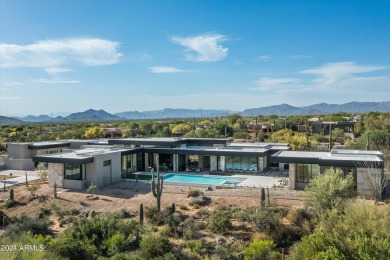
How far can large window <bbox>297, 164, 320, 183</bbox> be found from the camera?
88.3 ft

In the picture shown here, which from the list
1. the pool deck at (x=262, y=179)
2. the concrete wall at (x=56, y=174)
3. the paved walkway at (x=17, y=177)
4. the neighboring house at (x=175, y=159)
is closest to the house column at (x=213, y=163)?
the neighboring house at (x=175, y=159)

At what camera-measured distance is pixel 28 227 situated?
63.5 ft

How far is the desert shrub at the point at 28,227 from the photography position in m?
18.9

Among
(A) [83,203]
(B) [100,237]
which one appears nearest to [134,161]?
(A) [83,203]

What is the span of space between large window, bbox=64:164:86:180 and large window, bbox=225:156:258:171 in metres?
13.4

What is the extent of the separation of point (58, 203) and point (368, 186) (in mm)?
21001

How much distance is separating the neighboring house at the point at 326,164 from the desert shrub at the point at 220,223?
351 inches

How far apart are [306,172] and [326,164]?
203 cm

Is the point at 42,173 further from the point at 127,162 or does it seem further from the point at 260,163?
the point at 260,163

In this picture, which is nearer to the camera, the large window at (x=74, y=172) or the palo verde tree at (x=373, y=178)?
the palo verde tree at (x=373, y=178)

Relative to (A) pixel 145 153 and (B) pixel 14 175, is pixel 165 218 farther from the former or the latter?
(B) pixel 14 175

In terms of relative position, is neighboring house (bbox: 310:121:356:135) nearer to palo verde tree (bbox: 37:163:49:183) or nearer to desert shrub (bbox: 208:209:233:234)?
palo verde tree (bbox: 37:163:49:183)

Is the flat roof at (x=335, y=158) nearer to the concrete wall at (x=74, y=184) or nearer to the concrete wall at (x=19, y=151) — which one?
the concrete wall at (x=74, y=184)

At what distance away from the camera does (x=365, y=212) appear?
15.7 meters
